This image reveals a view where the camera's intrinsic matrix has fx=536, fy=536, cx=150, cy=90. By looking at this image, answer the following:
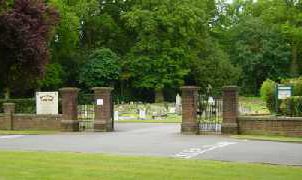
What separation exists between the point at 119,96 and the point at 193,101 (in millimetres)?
41127

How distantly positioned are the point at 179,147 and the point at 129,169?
607cm

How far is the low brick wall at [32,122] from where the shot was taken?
27.6 meters

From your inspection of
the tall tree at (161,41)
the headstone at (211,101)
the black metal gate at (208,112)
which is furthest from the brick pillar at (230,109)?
the tall tree at (161,41)

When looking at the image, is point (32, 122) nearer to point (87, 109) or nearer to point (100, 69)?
point (87, 109)

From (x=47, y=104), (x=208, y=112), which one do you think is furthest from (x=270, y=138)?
(x=47, y=104)

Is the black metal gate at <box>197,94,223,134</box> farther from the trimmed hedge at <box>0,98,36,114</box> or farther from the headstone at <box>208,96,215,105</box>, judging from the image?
the trimmed hedge at <box>0,98,36,114</box>

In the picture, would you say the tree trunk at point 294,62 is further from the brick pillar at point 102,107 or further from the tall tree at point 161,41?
the brick pillar at point 102,107

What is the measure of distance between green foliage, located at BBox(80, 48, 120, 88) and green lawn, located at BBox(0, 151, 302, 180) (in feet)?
154

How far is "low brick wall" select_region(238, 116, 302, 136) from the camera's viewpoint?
22234 mm

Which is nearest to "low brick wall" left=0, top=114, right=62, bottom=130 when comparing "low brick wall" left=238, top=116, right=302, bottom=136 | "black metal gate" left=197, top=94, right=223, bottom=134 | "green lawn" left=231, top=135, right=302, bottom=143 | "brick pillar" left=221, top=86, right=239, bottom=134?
"black metal gate" left=197, top=94, right=223, bottom=134

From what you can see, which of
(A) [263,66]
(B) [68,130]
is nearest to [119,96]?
(A) [263,66]

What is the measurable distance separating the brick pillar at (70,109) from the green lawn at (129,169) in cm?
1181

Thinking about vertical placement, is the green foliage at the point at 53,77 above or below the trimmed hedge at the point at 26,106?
above

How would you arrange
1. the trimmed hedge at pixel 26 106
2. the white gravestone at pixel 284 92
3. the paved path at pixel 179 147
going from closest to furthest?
the paved path at pixel 179 147
the white gravestone at pixel 284 92
the trimmed hedge at pixel 26 106
